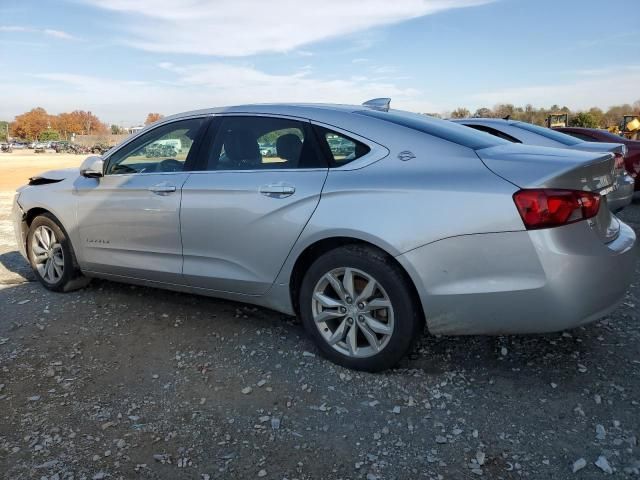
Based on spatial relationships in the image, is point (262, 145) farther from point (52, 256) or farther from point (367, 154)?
point (52, 256)

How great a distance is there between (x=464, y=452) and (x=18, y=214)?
14.9 ft

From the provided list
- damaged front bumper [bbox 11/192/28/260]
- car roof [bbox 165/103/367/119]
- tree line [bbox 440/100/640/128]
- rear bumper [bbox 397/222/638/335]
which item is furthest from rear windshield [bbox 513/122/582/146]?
tree line [bbox 440/100/640/128]

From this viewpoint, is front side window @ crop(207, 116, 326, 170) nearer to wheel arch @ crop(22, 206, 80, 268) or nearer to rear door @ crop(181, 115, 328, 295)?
rear door @ crop(181, 115, 328, 295)

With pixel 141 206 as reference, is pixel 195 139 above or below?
above

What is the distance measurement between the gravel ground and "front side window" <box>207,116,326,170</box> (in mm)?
1241

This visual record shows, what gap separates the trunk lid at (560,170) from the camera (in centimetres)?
263

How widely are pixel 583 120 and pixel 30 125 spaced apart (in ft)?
451

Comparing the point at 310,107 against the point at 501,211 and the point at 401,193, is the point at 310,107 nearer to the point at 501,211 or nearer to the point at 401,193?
the point at 401,193

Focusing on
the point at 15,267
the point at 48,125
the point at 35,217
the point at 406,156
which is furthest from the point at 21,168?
the point at 48,125

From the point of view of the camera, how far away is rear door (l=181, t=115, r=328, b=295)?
328 centimetres

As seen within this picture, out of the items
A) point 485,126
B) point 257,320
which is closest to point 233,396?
point 257,320

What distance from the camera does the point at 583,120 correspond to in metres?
57.5

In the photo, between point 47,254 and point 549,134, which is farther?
point 549,134

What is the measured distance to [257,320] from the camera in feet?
13.4
